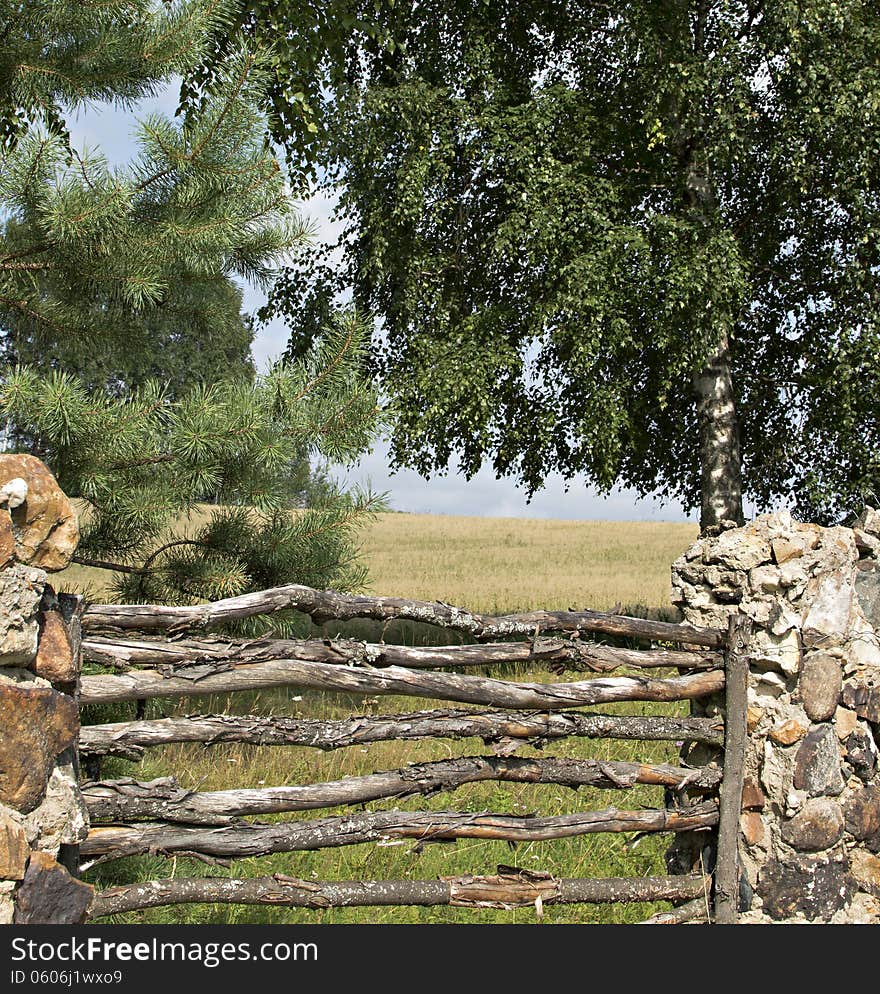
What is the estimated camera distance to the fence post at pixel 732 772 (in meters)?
3.82

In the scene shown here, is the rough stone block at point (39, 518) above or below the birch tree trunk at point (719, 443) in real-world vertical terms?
below

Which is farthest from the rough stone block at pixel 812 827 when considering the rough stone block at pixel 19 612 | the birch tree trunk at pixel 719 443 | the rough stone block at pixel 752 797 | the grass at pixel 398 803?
the birch tree trunk at pixel 719 443

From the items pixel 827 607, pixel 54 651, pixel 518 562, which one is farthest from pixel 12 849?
pixel 518 562

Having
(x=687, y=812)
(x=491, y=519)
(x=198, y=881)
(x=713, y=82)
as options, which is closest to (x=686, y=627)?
(x=687, y=812)

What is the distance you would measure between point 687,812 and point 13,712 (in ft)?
8.44

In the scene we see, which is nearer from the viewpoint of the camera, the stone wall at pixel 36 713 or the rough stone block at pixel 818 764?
the stone wall at pixel 36 713

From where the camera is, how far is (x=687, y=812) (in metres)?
3.88

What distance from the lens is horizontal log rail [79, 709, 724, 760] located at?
319cm

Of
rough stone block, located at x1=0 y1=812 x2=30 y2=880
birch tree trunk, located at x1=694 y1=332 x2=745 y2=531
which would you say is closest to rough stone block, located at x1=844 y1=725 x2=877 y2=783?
rough stone block, located at x1=0 y1=812 x2=30 y2=880

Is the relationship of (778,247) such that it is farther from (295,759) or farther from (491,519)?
(491,519)

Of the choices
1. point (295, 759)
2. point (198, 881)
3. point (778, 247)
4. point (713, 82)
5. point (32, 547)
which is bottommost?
point (295, 759)

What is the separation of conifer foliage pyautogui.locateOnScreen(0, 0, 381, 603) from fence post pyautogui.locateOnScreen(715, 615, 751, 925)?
285cm

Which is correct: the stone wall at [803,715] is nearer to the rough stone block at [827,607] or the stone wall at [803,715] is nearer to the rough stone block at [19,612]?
the rough stone block at [827,607]

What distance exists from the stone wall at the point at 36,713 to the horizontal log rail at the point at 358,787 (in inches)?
13.0
